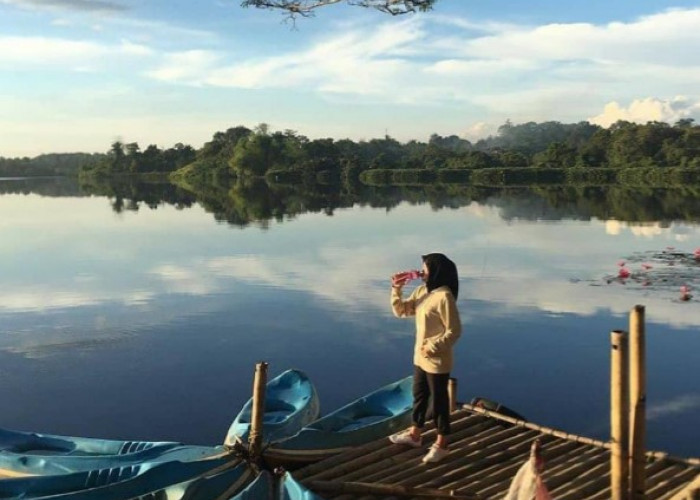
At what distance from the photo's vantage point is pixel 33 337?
12305mm

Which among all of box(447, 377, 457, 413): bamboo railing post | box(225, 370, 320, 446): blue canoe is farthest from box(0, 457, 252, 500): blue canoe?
box(447, 377, 457, 413): bamboo railing post

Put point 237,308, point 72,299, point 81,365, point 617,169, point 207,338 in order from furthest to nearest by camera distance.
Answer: point 617,169, point 72,299, point 237,308, point 207,338, point 81,365

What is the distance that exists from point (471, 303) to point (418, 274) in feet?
27.5

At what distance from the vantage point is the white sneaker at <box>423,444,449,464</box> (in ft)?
20.0

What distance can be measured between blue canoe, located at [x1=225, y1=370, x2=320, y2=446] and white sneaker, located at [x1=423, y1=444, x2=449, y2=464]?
134 cm

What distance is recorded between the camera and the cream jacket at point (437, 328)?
18.9ft

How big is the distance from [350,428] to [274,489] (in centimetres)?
163

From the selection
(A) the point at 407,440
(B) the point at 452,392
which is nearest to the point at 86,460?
(A) the point at 407,440

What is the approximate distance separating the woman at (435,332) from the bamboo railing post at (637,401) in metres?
1.38

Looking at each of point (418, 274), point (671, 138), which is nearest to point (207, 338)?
point (418, 274)

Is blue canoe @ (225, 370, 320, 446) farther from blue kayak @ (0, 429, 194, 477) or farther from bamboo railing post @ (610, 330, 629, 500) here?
bamboo railing post @ (610, 330, 629, 500)

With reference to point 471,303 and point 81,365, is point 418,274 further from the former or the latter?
point 471,303

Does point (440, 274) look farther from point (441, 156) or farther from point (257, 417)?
point (441, 156)

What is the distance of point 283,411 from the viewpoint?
7910 millimetres
